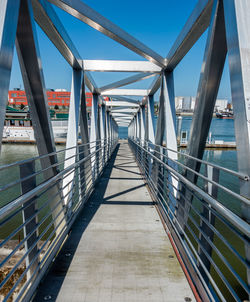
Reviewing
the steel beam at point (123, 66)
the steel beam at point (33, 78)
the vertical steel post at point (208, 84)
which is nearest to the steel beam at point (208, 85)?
the vertical steel post at point (208, 84)

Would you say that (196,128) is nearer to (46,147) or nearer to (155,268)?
(155,268)

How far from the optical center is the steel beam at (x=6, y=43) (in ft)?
5.65

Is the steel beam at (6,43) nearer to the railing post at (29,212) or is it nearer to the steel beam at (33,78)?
the railing post at (29,212)

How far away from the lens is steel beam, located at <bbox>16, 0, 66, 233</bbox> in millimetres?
2381

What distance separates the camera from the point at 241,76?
1.70 m

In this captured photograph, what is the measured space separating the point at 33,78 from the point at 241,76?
2403mm

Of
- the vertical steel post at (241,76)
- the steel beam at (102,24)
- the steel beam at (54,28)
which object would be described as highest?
the steel beam at (102,24)

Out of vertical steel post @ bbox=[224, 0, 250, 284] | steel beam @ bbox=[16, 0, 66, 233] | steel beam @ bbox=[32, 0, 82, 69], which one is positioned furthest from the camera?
steel beam @ bbox=[32, 0, 82, 69]

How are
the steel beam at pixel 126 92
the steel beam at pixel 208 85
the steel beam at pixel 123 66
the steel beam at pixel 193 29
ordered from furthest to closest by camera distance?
1. the steel beam at pixel 126 92
2. the steel beam at pixel 123 66
3. the steel beam at pixel 193 29
4. the steel beam at pixel 208 85

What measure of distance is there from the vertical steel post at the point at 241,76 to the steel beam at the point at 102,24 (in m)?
2.22

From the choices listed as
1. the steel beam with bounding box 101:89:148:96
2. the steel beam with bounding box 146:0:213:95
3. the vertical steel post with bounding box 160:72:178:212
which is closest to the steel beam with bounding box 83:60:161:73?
the vertical steel post with bounding box 160:72:178:212

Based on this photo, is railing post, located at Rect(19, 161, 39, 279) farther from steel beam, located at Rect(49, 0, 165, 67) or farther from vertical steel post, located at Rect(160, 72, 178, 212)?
vertical steel post, located at Rect(160, 72, 178, 212)

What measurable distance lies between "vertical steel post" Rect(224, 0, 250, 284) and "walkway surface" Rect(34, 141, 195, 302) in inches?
43.4

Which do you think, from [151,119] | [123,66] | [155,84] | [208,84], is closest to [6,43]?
[208,84]
